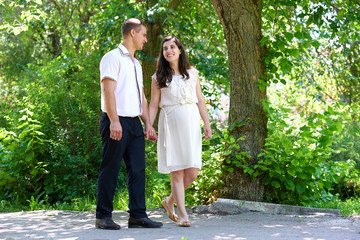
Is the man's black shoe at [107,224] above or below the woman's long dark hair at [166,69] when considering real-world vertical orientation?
below

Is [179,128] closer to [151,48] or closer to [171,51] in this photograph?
[171,51]

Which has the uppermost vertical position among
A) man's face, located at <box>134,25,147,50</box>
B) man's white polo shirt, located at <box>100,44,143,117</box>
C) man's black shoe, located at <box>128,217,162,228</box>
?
man's face, located at <box>134,25,147,50</box>

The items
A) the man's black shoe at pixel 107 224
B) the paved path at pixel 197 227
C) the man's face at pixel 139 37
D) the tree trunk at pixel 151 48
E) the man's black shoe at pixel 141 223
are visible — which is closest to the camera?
the paved path at pixel 197 227

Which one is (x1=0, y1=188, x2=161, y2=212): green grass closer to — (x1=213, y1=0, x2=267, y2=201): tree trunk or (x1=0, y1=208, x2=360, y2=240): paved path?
(x1=0, y1=208, x2=360, y2=240): paved path

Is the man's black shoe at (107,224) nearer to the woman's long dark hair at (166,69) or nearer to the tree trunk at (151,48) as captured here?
the woman's long dark hair at (166,69)

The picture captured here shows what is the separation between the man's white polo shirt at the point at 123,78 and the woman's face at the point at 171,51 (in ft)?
1.71

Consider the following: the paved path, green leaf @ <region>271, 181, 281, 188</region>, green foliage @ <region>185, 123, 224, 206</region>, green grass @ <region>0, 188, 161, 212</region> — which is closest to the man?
the paved path

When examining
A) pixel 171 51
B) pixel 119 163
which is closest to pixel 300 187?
pixel 171 51

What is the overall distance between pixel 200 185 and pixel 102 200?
Result: 84.3 inches

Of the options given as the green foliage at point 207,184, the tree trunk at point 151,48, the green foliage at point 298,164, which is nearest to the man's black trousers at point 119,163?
the green foliage at point 207,184

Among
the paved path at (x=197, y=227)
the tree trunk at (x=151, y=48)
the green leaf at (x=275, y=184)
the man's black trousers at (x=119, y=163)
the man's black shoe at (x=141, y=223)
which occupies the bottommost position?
the paved path at (x=197, y=227)

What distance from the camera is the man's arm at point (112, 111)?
4.71 metres

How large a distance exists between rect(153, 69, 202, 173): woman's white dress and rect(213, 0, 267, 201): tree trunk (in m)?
1.42

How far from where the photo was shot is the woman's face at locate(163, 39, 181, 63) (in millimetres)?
5430
